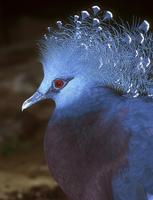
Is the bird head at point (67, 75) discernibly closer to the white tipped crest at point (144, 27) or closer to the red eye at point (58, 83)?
the red eye at point (58, 83)

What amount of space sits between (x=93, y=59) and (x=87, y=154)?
16.8 inches

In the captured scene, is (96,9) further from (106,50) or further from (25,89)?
(25,89)

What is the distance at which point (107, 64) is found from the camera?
2512 mm

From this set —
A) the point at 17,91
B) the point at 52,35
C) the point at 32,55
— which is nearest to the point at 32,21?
the point at 32,55

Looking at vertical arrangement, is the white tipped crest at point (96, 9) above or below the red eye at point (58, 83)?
above

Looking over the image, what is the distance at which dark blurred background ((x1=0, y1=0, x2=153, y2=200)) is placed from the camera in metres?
4.25

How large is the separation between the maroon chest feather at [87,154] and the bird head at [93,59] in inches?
5.2

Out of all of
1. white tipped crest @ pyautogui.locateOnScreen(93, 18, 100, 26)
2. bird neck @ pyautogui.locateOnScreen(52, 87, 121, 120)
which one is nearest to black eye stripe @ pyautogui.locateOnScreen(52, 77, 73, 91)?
bird neck @ pyautogui.locateOnScreen(52, 87, 121, 120)

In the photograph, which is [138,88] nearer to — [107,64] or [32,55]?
[107,64]

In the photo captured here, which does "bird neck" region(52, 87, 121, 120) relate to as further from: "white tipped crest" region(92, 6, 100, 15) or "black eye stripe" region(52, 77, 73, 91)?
"white tipped crest" region(92, 6, 100, 15)

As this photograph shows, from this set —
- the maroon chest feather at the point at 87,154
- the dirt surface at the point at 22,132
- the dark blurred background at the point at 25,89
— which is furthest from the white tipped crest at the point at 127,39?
the dirt surface at the point at 22,132

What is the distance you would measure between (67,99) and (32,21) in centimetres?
584

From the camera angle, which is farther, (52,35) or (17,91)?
(17,91)

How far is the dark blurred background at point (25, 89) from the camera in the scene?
4.25 metres
